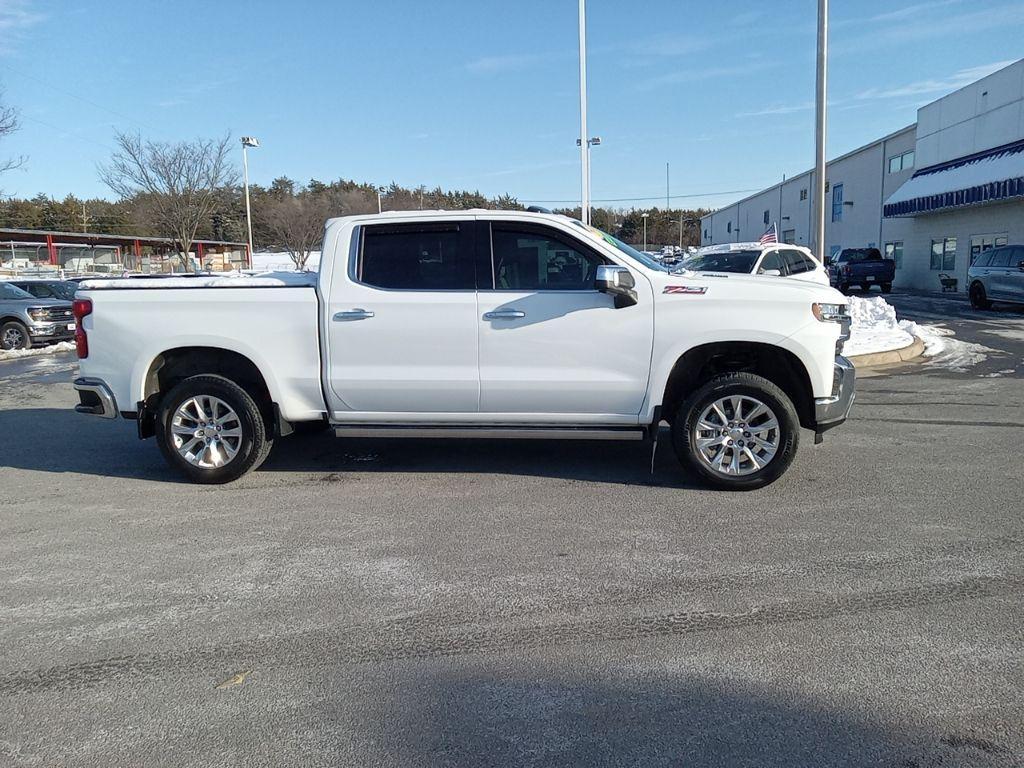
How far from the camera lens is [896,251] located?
37312 mm

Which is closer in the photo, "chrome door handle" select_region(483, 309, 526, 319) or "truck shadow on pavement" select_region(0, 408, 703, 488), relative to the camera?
"chrome door handle" select_region(483, 309, 526, 319)

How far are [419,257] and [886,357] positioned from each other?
925cm

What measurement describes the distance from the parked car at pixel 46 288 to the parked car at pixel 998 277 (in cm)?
2317

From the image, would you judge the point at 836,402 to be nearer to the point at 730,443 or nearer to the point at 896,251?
the point at 730,443

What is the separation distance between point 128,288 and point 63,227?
79.6 metres

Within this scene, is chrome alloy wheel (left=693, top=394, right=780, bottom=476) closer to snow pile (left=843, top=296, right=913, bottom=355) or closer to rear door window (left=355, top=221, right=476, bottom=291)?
rear door window (left=355, top=221, right=476, bottom=291)

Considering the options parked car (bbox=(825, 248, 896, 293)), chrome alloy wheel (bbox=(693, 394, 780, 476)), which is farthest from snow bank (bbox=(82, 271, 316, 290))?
parked car (bbox=(825, 248, 896, 293))

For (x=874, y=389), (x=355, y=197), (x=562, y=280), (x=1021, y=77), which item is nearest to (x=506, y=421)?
(x=562, y=280)

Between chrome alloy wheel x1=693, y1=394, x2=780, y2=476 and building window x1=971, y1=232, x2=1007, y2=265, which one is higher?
building window x1=971, y1=232, x2=1007, y2=265

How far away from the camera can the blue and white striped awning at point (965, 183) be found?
85.5ft

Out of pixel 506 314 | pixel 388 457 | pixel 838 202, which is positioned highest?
pixel 838 202

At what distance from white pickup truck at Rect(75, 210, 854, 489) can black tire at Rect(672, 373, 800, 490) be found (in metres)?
0.01

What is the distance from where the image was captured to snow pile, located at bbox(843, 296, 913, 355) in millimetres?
12828

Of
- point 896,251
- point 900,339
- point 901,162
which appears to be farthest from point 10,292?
point 901,162
